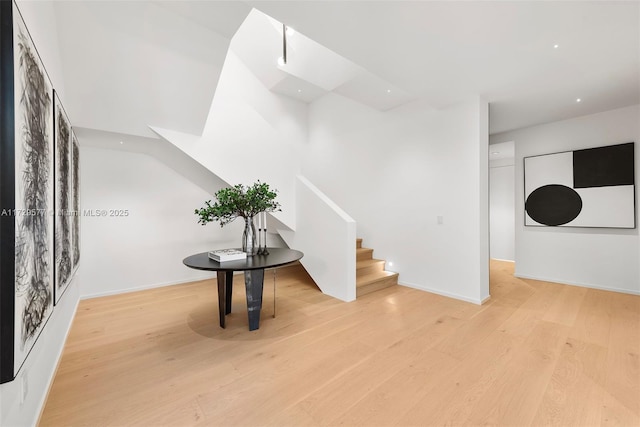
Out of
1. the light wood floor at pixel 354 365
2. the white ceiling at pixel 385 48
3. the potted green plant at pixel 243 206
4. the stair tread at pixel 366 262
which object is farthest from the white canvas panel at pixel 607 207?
the potted green plant at pixel 243 206

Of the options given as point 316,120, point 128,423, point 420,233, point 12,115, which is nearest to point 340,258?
point 420,233

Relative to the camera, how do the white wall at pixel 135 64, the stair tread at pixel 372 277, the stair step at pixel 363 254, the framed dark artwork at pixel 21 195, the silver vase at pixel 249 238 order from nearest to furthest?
the framed dark artwork at pixel 21 195
the white wall at pixel 135 64
the silver vase at pixel 249 238
the stair tread at pixel 372 277
the stair step at pixel 363 254

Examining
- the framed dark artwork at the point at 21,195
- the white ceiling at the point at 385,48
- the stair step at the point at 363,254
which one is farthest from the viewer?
the stair step at the point at 363,254

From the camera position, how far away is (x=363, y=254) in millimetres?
4422

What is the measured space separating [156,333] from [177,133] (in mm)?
2404

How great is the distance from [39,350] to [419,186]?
13.4 feet

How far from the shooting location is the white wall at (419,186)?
11.1ft

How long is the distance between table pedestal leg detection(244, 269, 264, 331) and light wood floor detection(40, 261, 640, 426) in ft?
0.36

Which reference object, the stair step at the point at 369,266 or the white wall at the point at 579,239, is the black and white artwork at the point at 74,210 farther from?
the white wall at the point at 579,239

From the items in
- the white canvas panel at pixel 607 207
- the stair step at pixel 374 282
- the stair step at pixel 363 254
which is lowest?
the stair step at pixel 374 282

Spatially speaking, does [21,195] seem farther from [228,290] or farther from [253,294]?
[228,290]

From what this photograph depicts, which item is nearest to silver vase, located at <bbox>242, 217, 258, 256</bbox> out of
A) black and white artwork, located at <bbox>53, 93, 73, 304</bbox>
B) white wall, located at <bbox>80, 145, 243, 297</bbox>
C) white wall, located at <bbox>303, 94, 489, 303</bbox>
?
black and white artwork, located at <bbox>53, 93, 73, 304</bbox>

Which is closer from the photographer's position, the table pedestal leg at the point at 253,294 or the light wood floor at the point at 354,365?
the light wood floor at the point at 354,365


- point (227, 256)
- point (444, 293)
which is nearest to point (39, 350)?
point (227, 256)
